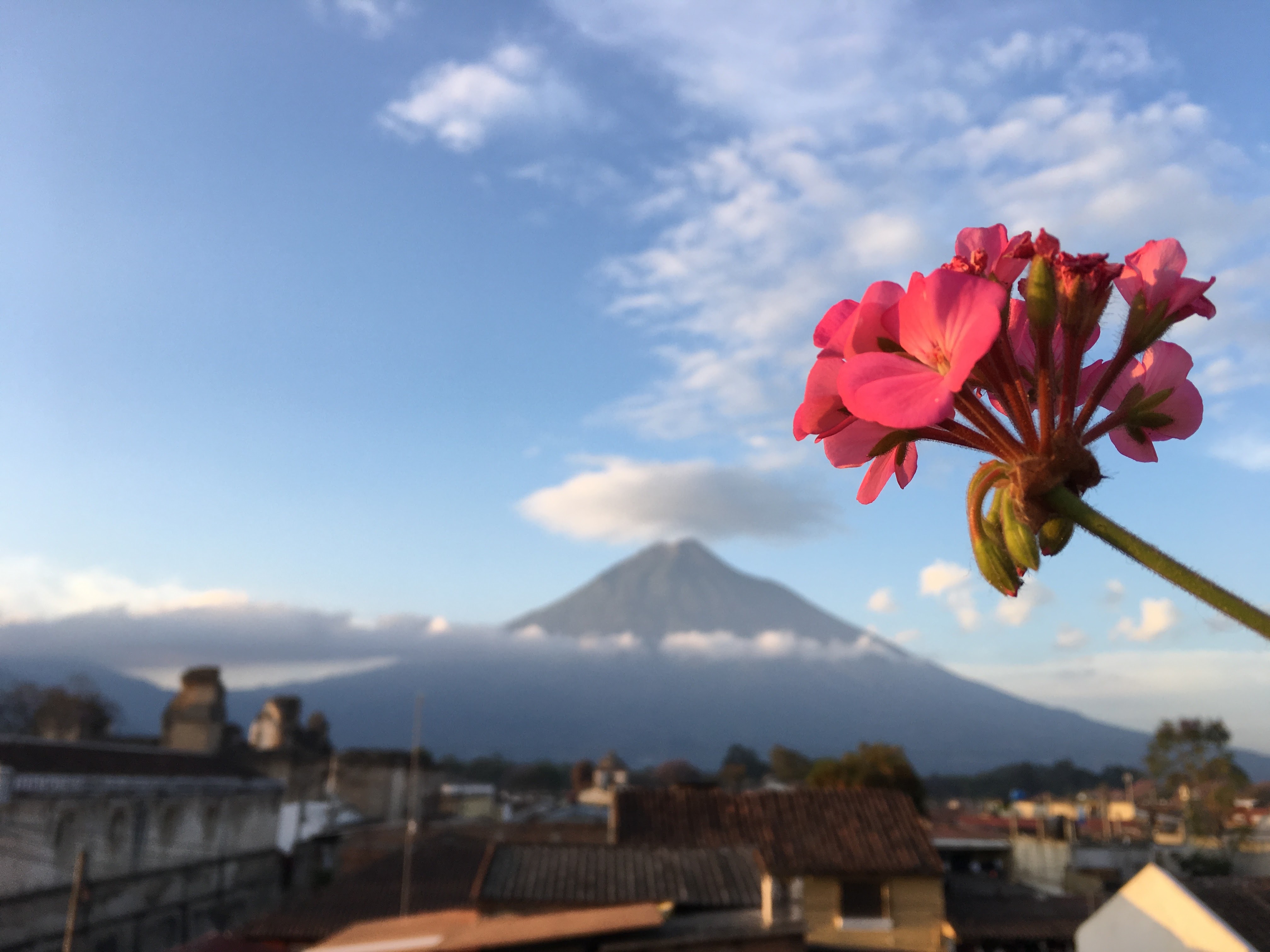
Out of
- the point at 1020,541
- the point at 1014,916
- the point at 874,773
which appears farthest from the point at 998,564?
the point at 874,773

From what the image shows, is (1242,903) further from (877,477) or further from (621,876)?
(877,477)

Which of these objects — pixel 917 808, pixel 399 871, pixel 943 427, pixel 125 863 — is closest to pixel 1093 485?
pixel 943 427

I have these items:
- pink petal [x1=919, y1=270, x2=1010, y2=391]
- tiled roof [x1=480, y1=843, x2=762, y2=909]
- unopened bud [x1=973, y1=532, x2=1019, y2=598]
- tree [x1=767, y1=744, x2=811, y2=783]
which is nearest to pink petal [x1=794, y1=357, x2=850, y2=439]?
pink petal [x1=919, y1=270, x2=1010, y2=391]

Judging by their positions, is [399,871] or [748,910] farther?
[399,871]

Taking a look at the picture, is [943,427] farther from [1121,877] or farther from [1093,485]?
[1121,877]

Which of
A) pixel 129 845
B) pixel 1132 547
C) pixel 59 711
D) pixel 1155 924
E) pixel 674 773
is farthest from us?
pixel 674 773

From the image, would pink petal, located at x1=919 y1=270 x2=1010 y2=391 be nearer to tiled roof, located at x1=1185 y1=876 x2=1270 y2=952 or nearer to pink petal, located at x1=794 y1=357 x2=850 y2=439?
pink petal, located at x1=794 y1=357 x2=850 y2=439
